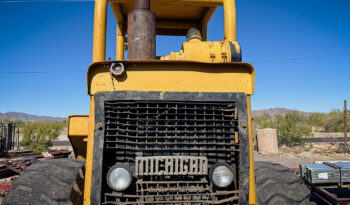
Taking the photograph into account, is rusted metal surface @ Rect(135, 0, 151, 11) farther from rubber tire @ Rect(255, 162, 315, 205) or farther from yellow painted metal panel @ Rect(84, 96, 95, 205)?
rubber tire @ Rect(255, 162, 315, 205)

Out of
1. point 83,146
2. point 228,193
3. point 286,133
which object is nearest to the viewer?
point 228,193

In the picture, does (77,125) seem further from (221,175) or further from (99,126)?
(221,175)

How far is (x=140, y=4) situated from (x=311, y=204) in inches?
107

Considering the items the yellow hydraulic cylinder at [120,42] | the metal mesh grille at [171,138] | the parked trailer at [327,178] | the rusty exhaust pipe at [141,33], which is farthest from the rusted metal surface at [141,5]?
the parked trailer at [327,178]

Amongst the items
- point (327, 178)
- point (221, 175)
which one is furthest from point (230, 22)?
point (327, 178)

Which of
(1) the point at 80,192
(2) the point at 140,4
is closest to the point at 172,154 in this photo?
(1) the point at 80,192

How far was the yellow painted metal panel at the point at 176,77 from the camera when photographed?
6.02ft

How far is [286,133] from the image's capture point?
15773 mm

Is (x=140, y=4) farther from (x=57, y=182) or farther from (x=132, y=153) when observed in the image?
(x=57, y=182)

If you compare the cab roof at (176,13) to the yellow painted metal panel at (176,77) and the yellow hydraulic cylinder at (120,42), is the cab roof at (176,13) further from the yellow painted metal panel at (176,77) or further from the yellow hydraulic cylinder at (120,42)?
the yellow painted metal panel at (176,77)

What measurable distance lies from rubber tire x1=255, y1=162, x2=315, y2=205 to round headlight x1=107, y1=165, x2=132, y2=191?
1.31m

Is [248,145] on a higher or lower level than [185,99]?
lower

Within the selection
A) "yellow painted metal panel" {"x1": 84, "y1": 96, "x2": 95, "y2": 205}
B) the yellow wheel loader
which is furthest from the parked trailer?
"yellow painted metal panel" {"x1": 84, "y1": 96, "x2": 95, "y2": 205}

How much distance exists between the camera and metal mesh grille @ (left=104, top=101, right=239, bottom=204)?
68.9 inches
